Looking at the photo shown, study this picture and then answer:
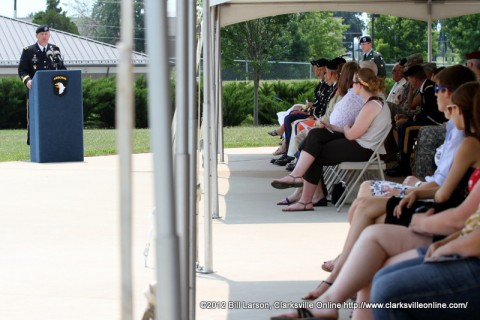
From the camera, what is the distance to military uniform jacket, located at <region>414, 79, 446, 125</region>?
34.3 feet

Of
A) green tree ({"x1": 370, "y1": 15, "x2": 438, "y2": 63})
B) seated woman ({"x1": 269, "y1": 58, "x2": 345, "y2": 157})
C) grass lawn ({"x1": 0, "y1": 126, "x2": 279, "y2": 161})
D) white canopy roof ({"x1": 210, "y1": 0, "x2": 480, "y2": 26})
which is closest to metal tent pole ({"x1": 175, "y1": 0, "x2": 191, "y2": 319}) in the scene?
seated woman ({"x1": 269, "y1": 58, "x2": 345, "y2": 157})

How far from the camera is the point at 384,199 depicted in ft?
16.9

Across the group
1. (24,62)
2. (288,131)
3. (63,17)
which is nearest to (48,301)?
(288,131)

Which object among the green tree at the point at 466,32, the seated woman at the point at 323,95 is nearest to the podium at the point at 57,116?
the seated woman at the point at 323,95

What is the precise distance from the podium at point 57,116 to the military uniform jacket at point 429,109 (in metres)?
6.50

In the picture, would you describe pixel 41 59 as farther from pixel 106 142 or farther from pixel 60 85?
pixel 106 142

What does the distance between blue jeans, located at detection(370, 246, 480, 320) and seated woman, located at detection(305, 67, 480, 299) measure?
99 cm

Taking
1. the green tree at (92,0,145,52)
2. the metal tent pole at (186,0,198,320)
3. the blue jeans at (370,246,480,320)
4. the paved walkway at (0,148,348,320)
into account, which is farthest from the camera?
the green tree at (92,0,145,52)

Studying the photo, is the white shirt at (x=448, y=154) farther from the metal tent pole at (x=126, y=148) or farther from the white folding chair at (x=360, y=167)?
the white folding chair at (x=360, y=167)

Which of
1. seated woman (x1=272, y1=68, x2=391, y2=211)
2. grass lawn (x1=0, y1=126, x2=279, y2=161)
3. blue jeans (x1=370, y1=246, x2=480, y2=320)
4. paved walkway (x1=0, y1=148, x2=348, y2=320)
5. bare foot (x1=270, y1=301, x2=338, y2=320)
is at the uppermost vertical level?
seated woman (x1=272, y1=68, x2=391, y2=211)

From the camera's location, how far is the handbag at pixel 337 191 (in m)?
10.0

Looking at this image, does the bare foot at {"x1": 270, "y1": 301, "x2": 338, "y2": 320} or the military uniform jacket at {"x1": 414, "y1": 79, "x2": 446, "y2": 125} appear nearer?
the bare foot at {"x1": 270, "y1": 301, "x2": 338, "y2": 320}

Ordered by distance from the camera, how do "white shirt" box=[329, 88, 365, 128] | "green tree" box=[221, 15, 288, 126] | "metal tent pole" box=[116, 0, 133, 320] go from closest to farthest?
"metal tent pole" box=[116, 0, 133, 320] → "white shirt" box=[329, 88, 365, 128] → "green tree" box=[221, 15, 288, 126]

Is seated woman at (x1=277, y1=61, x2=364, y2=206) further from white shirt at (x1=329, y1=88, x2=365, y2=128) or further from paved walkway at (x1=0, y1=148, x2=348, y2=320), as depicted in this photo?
paved walkway at (x1=0, y1=148, x2=348, y2=320)
